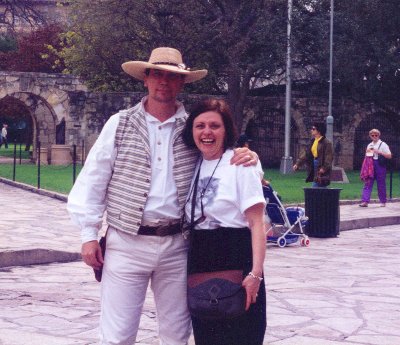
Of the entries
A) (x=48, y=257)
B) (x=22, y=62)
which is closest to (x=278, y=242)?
(x=48, y=257)

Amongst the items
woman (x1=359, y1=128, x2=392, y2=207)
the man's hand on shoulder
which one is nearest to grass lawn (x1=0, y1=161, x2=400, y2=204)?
woman (x1=359, y1=128, x2=392, y2=207)

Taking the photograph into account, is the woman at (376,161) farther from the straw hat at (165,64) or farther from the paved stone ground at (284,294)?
the straw hat at (165,64)

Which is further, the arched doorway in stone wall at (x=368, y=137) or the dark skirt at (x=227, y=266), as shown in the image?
the arched doorway in stone wall at (x=368, y=137)

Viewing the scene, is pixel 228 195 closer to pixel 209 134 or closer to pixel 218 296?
pixel 209 134

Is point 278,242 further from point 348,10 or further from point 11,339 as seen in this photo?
point 348,10

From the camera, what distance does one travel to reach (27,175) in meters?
26.1

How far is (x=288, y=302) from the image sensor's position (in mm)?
8008

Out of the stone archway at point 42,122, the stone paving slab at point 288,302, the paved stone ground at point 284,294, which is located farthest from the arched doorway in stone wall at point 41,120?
the stone paving slab at point 288,302

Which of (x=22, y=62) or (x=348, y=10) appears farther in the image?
(x=22, y=62)

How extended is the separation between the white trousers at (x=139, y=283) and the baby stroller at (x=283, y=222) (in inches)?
305

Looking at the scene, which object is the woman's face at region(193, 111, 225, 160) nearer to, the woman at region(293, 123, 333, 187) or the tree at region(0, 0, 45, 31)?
the woman at region(293, 123, 333, 187)

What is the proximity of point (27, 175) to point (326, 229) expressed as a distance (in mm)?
14010

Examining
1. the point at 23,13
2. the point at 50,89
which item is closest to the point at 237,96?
the point at 50,89

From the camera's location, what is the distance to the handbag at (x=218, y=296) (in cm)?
401
